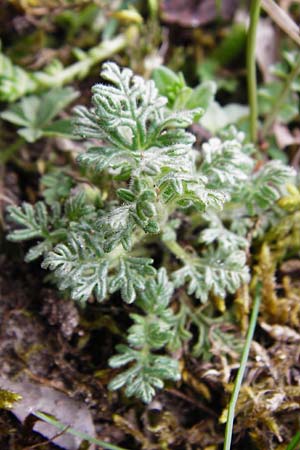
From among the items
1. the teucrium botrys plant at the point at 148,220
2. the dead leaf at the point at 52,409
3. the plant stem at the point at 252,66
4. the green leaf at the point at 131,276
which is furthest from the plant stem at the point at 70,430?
the plant stem at the point at 252,66

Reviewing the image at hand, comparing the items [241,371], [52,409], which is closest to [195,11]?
[241,371]

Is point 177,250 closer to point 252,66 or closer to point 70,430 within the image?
point 70,430

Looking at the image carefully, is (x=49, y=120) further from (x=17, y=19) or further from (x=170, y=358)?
(x=170, y=358)

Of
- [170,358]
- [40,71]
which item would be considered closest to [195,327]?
[170,358]

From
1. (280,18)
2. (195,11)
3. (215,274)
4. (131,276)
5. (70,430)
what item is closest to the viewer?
(131,276)

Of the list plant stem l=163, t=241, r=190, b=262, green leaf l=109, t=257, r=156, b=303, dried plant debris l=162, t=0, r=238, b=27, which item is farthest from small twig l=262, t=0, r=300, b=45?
green leaf l=109, t=257, r=156, b=303

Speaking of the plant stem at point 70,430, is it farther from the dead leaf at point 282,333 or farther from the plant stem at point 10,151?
the plant stem at point 10,151
